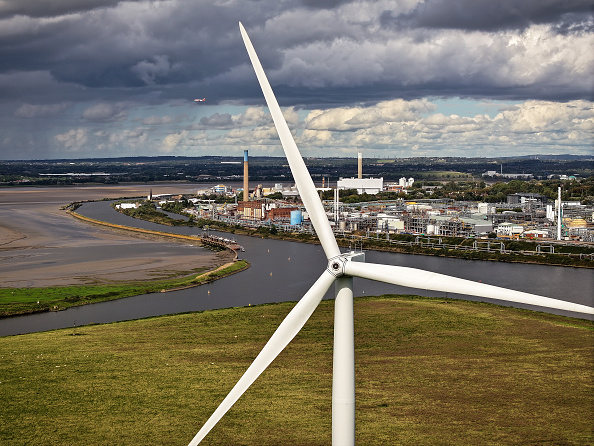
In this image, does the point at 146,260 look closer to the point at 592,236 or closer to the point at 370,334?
the point at 370,334

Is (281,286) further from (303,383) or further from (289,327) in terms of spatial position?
(289,327)

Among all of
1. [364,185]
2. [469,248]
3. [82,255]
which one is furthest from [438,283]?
[364,185]

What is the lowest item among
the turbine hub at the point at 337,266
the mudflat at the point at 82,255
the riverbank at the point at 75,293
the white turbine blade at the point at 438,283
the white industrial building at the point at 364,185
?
the riverbank at the point at 75,293

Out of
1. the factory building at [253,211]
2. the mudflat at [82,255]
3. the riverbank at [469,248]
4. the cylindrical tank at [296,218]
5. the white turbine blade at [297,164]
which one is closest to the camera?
the white turbine blade at [297,164]

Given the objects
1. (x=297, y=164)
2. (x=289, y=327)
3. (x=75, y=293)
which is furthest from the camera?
(x=75, y=293)

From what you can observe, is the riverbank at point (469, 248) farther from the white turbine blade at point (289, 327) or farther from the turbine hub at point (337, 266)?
the turbine hub at point (337, 266)

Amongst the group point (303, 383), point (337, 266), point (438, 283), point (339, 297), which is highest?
point (337, 266)

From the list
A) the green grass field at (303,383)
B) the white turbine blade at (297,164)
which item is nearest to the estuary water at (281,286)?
the green grass field at (303,383)
